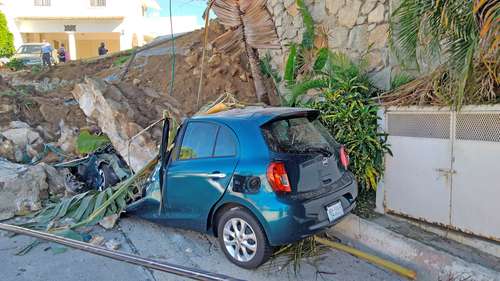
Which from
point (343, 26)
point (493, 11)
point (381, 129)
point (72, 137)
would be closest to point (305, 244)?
point (381, 129)

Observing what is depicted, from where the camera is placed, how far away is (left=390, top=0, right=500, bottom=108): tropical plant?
11.5 feet

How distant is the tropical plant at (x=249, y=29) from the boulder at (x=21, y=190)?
4.81 m

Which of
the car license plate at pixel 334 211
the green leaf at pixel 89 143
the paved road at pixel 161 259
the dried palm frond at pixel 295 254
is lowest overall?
the paved road at pixel 161 259

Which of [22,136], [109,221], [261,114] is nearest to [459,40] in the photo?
[261,114]

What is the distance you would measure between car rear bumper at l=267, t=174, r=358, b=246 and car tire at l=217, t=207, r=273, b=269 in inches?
6.5

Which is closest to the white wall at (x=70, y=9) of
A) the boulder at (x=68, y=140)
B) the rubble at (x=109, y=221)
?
the boulder at (x=68, y=140)

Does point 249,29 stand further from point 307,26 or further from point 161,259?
point 161,259

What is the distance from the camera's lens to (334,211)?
4.34 meters

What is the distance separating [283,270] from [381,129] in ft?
7.98

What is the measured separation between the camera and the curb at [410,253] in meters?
3.88

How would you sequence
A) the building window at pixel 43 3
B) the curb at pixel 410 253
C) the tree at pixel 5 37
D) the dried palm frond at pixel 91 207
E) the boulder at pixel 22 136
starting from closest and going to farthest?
the curb at pixel 410 253 → the dried palm frond at pixel 91 207 → the boulder at pixel 22 136 → the tree at pixel 5 37 → the building window at pixel 43 3

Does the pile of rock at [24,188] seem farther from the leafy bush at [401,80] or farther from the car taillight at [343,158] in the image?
the leafy bush at [401,80]

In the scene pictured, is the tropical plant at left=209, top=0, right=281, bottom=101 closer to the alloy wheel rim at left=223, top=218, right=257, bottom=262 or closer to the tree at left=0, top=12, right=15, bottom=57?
the alloy wheel rim at left=223, top=218, right=257, bottom=262

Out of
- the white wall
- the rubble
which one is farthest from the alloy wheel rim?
the white wall
